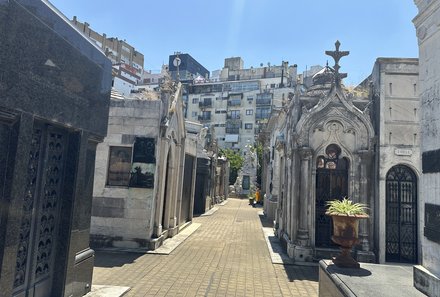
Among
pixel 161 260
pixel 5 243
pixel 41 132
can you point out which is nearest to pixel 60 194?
pixel 41 132

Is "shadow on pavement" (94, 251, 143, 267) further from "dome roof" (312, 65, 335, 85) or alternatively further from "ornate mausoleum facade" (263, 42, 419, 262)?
"dome roof" (312, 65, 335, 85)

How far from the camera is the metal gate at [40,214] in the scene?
4.70 metres

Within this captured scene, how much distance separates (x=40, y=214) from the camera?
5.02 metres

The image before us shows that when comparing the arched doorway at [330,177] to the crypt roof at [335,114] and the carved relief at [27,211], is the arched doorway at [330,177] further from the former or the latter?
the carved relief at [27,211]

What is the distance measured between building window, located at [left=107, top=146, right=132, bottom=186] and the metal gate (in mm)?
5425

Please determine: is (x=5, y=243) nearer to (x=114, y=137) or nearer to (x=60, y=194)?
(x=60, y=194)

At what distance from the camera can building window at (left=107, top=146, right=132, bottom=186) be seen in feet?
36.0

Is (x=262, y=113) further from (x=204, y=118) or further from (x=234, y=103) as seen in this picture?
(x=204, y=118)

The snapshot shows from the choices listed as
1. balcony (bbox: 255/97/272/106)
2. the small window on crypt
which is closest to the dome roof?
the small window on crypt

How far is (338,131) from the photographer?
35.3 ft

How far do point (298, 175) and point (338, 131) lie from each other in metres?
2.06

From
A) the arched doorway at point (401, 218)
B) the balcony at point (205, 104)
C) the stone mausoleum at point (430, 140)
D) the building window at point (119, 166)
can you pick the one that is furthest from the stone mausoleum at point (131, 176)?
the balcony at point (205, 104)

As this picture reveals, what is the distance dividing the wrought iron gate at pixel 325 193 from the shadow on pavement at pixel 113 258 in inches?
239

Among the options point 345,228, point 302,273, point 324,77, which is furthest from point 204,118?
point 345,228
